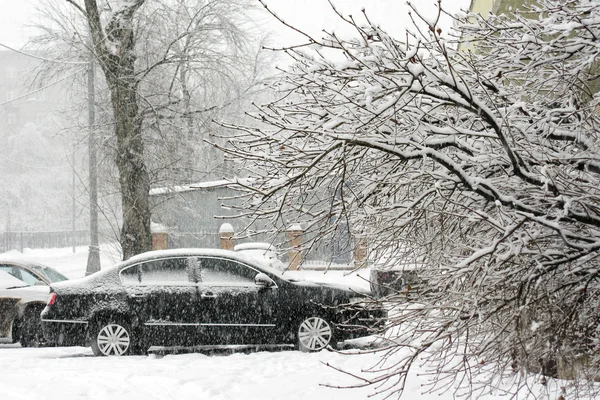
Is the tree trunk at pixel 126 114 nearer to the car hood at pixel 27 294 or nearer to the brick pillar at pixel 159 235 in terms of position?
the car hood at pixel 27 294

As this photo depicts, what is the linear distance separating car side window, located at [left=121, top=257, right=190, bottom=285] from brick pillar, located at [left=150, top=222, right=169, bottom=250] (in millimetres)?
13325

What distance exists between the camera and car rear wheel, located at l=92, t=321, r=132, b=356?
9.88 metres

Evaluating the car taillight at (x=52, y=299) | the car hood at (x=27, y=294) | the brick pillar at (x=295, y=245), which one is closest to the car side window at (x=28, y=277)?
the car hood at (x=27, y=294)

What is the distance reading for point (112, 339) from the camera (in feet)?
32.4

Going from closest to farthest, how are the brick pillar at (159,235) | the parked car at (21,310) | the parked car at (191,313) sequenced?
the parked car at (191,313) < the parked car at (21,310) < the brick pillar at (159,235)

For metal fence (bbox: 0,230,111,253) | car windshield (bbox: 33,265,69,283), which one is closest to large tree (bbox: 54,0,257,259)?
car windshield (bbox: 33,265,69,283)

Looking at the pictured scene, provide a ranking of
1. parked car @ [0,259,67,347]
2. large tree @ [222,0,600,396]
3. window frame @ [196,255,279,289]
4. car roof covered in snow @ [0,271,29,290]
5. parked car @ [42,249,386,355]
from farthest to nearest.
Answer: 1. car roof covered in snow @ [0,271,29,290]
2. parked car @ [0,259,67,347]
3. window frame @ [196,255,279,289]
4. parked car @ [42,249,386,355]
5. large tree @ [222,0,600,396]

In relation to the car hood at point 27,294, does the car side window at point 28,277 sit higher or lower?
higher

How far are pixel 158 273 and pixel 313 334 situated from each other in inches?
96.1

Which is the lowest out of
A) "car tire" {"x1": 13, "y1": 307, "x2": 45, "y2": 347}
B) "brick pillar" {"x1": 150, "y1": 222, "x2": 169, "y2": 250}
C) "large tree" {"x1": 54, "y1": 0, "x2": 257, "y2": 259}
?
"car tire" {"x1": 13, "y1": 307, "x2": 45, "y2": 347}

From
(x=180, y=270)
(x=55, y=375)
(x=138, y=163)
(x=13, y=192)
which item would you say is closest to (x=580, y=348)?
(x=55, y=375)

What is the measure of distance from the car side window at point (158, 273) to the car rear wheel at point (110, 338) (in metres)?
0.64

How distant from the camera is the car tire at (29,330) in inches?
460

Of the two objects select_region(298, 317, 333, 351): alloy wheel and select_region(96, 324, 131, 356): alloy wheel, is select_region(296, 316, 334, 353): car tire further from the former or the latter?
select_region(96, 324, 131, 356): alloy wheel
